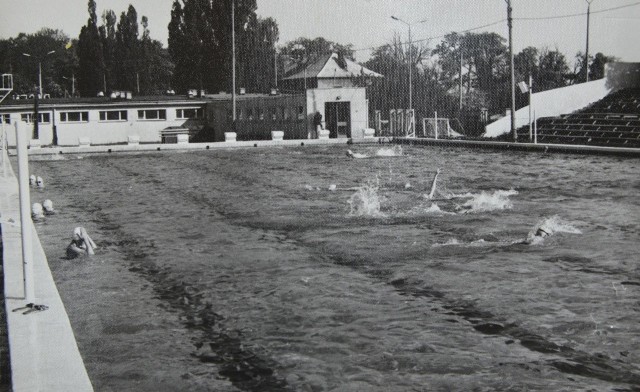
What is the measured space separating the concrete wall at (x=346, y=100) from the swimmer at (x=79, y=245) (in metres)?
37.4

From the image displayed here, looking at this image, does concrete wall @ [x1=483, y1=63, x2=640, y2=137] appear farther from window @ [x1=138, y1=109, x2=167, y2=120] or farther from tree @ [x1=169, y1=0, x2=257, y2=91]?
tree @ [x1=169, y1=0, x2=257, y2=91]

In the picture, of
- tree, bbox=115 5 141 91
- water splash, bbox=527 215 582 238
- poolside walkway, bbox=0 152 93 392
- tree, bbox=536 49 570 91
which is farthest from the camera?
tree, bbox=115 5 141 91

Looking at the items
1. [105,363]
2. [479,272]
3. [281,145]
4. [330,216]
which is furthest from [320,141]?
[105,363]

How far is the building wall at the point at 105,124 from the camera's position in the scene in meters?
52.8

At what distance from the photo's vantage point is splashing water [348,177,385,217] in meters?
14.8

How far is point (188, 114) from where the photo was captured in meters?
57.9

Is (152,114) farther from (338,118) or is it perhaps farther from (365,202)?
(365,202)

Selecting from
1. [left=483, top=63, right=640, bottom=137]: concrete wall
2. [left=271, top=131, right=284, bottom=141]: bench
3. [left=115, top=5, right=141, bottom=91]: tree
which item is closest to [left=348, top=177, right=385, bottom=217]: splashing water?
[left=483, top=63, right=640, bottom=137]: concrete wall

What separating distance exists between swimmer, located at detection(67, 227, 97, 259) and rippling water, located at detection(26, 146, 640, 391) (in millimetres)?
232

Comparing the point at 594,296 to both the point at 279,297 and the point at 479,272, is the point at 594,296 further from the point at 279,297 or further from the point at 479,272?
the point at 279,297

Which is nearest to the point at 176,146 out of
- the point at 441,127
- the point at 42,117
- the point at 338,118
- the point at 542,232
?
the point at 338,118

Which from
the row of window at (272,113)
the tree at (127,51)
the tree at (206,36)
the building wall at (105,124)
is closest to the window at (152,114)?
the building wall at (105,124)

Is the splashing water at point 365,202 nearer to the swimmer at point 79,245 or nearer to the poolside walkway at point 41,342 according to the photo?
the swimmer at point 79,245

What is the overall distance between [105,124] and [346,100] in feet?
62.2
